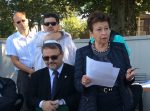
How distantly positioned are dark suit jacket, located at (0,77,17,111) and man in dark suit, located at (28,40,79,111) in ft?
1.14

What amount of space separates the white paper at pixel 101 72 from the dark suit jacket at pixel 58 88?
0.55m

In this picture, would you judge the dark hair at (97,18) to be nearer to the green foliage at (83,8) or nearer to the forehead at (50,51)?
the forehead at (50,51)

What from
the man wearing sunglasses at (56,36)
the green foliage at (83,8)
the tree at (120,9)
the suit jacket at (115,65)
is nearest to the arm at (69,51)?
the man wearing sunglasses at (56,36)

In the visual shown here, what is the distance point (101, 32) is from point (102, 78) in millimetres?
444

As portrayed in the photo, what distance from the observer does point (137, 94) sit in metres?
4.75

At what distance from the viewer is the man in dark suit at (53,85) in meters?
4.39

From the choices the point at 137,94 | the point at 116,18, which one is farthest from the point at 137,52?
the point at 116,18

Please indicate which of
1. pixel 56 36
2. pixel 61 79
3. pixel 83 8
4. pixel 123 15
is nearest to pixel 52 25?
pixel 56 36

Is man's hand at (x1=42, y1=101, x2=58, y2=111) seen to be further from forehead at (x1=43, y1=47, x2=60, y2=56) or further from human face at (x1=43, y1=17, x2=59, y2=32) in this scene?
human face at (x1=43, y1=17, x2=59, y2=32)

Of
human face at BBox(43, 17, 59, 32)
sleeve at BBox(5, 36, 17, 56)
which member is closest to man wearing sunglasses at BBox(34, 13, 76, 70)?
human face at BBox(43, 17, 59, 32)

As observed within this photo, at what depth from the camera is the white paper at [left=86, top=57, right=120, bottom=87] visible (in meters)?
3.87

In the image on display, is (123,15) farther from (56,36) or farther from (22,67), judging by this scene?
(56,36)

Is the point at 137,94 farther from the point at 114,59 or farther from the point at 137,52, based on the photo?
the point at 137,52

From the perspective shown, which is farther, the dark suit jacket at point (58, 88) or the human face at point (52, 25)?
the human face at point (52, 25)
